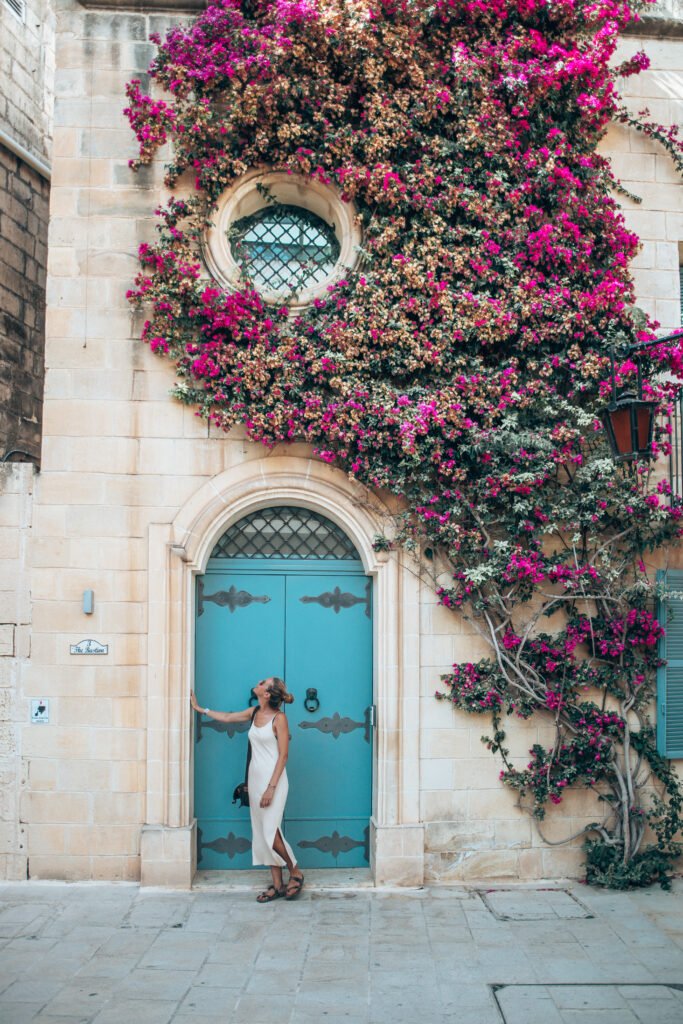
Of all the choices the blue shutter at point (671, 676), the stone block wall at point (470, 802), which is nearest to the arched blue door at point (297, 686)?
the stone block wall at point (470, 802)

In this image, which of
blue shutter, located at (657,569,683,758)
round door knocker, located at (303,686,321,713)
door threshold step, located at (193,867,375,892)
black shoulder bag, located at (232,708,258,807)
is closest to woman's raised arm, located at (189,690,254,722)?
black shoulder bag, located at (232,708,258,807)

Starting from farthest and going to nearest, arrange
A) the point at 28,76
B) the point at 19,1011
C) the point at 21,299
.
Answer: the point at 28,76
the point at 21,299
the point at 19,1011

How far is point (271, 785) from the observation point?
6379mm

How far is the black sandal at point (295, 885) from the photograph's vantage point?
257 inches


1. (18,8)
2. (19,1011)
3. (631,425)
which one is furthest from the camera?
(18,8)

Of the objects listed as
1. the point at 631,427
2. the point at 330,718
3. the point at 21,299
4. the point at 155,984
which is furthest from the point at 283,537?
the point at 21,299

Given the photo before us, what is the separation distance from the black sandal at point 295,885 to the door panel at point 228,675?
67 cm

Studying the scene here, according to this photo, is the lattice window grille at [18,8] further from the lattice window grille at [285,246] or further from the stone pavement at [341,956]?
the stone pavement at [341,956]

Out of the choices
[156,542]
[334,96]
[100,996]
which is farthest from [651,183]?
[100,996]

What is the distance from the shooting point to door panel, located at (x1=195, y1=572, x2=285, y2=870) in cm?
717

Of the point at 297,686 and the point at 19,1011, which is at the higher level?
the point at 297,686

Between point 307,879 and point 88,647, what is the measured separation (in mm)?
2422

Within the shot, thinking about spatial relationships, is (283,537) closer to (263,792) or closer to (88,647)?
(88,647)

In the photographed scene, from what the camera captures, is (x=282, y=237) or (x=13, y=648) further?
(x=282, y=237)
